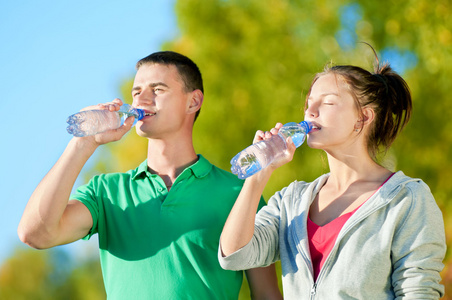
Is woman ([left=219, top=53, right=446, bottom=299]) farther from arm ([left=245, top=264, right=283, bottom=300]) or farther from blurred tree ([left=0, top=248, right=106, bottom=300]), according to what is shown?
blurred tree ([left=0, top=248, right=106, bottom=300])

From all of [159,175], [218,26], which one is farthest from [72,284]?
[159,175]

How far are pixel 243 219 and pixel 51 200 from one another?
86cm

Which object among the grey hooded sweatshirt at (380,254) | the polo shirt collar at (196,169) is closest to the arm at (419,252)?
the grey hooded sweatshirt at (380,254)

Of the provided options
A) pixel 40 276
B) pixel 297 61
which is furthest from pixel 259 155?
pixel 40 276

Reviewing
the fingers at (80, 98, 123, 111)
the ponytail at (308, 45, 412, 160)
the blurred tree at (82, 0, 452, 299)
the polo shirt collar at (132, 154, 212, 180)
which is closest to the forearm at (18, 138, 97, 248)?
the fingers at (80, 98, 123, 111)

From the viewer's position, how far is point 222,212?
2.94 m

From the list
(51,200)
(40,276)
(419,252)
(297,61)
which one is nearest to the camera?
(419,252)

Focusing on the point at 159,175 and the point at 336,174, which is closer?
the point at 336,174

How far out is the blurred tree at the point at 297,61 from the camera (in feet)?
27.6

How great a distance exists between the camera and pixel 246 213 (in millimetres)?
2490

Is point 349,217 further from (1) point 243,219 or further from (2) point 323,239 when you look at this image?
(1) point 243,219

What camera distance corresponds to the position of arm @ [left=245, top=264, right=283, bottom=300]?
2.91 m

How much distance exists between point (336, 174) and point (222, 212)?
0.59 m

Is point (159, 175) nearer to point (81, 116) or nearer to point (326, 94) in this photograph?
point (81, 116)
